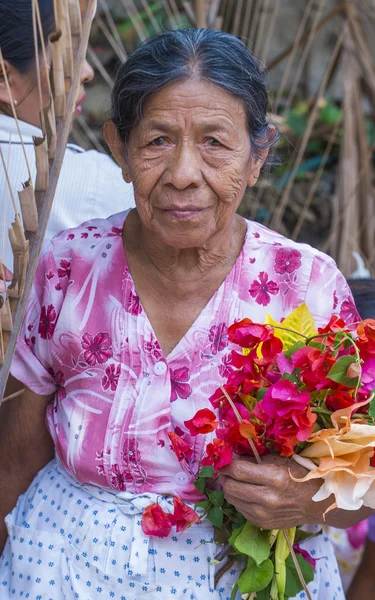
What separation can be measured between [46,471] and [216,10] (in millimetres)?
1827

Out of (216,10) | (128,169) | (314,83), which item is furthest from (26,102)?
(314,83)

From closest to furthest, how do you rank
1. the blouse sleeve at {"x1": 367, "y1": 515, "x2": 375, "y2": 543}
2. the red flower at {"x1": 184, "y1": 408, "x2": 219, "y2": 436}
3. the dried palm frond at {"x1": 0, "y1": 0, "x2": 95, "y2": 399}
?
1. the dried palm frond at {"x1": 0, "y1": 0, "x2": 95, "y2": 399}
2. the red flower at {"x1": 184, "y1": 408, "x2": 219, "y2": 436}
3. the blouse sleeve at {"x1": 367, "y1": 515, "x2": 375, "y2": 543}

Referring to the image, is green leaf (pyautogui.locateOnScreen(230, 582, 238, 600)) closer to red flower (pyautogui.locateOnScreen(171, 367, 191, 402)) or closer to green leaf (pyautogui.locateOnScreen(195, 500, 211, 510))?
green leaf (pyautogui.locateOnScreen(195, 500, 211, 510))

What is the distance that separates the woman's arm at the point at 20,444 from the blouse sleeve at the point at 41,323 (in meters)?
0.06

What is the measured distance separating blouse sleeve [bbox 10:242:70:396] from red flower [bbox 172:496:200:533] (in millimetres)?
385

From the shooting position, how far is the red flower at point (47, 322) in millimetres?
1722

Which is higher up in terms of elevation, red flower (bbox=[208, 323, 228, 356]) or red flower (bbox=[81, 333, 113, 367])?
red flower (bbox=[208, 323, 228, 356])

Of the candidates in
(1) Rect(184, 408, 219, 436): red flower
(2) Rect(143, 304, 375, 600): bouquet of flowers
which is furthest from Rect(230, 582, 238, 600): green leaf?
(1) Rect(184, 408, 219, 436): red flower

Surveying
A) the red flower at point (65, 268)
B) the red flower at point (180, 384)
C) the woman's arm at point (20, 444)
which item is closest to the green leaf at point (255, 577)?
the red flower at point (180, 384)

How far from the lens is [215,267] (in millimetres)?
1714

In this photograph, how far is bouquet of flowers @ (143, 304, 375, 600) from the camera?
54.5 inches

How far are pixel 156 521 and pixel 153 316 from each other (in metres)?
0.39

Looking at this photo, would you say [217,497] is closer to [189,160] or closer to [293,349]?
[293,349]

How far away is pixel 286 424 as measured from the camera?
55.2 inches
